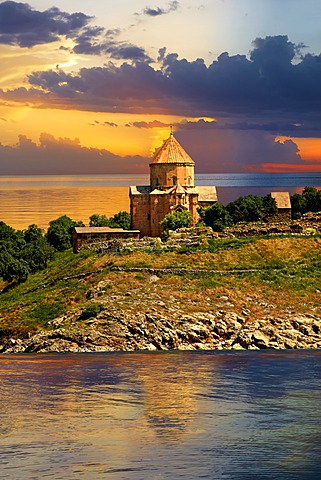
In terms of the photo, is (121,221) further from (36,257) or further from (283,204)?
(36,257)

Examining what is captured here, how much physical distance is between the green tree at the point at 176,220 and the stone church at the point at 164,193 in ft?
7.77

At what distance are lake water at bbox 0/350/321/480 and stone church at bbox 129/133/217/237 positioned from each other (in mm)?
34553

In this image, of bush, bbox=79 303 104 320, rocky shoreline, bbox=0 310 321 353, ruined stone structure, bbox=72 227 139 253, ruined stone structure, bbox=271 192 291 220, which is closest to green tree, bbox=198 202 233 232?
ruined stone structure, bbox=271 192 291 220

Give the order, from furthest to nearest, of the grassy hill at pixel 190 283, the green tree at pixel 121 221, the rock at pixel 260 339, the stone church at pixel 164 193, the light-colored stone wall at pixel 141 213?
the green tree at pixel 121 221 → the light-colored stone wall at pixel 141 213 → the stone church at pixel 164 193 → the grassy hill at pixel 190 283 → the rock at pixel 260 339

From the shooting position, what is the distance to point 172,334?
37.8 m

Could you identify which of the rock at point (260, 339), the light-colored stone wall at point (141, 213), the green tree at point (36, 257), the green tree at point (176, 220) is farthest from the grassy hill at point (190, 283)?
the light-colored stone wall at point (141, 213)

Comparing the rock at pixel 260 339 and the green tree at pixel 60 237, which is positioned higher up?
the green tree at pixel 60 237

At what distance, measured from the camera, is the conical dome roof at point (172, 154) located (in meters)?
71.7

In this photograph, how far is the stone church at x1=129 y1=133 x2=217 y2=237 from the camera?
231ft

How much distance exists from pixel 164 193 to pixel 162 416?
4443 centimetres

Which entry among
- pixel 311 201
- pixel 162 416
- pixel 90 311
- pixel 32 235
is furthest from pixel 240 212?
Answer: pixel 162 416

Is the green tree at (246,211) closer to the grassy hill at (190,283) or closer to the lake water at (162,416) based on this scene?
the grassy hill at (190,283)

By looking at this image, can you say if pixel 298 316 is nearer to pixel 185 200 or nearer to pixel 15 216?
pixel 185 200

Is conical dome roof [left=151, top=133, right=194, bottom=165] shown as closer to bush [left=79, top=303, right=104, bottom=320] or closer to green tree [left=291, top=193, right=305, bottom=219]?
green tree [left=291, top=193, right=305, bottom=219]
